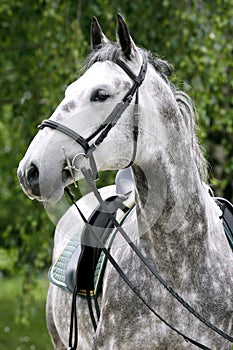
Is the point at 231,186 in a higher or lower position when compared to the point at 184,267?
lower

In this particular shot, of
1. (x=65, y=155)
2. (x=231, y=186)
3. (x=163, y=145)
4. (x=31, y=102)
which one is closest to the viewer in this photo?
(x=65, y=155)

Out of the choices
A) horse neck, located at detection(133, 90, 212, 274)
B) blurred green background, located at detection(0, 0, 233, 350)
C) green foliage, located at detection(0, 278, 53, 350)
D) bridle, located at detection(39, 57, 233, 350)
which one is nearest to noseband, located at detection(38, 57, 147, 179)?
bridle, located at detection(39, 57, 233, 350)

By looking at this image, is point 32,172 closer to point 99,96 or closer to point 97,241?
point 99,96

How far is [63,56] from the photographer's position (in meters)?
5.89

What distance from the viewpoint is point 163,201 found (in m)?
3.00

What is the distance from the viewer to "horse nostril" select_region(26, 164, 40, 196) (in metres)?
2.70

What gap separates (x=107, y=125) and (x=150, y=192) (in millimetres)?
364

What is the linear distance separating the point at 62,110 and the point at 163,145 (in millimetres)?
466

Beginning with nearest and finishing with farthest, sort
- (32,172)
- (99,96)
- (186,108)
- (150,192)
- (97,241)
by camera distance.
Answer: (32,172) < (99,96) < (150,192) < (186,108) < (97,241)

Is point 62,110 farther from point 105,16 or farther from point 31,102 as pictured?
point 31,102

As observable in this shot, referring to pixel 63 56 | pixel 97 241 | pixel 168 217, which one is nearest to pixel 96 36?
pixel 168 217

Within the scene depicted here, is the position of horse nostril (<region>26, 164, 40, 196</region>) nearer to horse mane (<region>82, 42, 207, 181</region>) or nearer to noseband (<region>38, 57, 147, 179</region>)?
noseband (<region>38, 57, 147, 179</region>)

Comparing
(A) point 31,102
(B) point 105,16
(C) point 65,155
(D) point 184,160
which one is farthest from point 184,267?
(A) point 31,102

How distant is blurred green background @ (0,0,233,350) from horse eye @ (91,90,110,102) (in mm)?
2577
